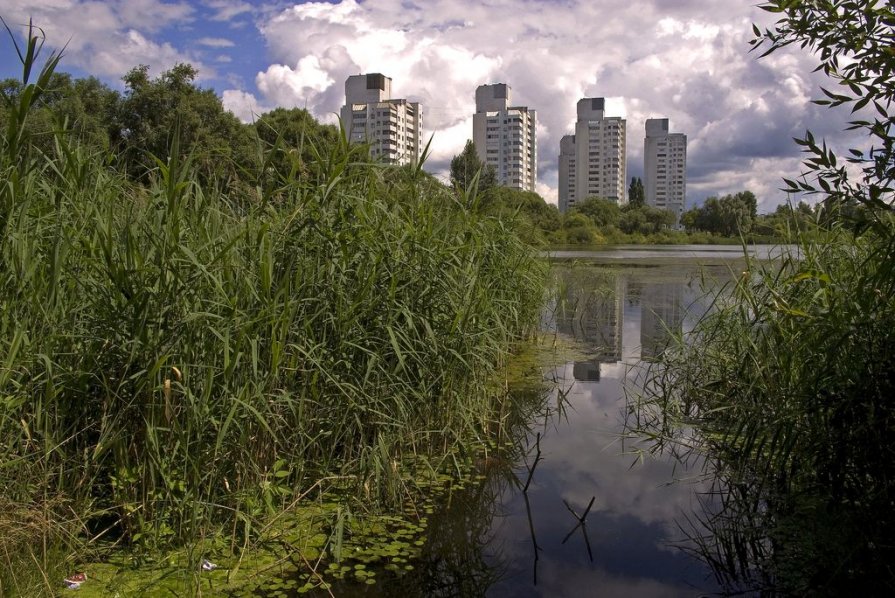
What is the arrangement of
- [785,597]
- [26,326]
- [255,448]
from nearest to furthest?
[26,326], [785,597], [255,448]

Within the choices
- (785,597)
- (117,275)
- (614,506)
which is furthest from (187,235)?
(785,597)

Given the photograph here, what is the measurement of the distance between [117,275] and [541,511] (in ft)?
9.25

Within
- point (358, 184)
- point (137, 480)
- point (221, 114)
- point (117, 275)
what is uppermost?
point (221, 114)

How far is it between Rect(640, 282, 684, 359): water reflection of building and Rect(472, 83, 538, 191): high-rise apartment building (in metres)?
75.7

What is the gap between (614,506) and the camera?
465 centimetres

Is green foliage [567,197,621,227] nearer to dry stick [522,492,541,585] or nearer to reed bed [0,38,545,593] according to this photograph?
dry stick [522,492,541,585]

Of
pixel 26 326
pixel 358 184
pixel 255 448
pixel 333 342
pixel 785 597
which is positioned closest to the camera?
pixel 26 326

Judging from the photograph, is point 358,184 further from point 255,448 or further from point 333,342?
point 255,448

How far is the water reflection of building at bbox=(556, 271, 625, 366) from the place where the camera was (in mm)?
10025

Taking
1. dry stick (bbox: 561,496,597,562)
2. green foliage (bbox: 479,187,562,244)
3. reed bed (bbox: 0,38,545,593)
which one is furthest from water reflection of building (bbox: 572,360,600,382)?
reed bed (bbox: 0,38,545,593)

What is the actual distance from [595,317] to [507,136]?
87460 millimetres

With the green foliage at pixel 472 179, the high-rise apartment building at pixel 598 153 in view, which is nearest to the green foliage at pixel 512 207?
the green foliage at pixel 472 179

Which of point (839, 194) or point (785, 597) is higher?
point (839, 194)

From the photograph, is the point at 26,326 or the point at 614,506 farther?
the point at 614,506
